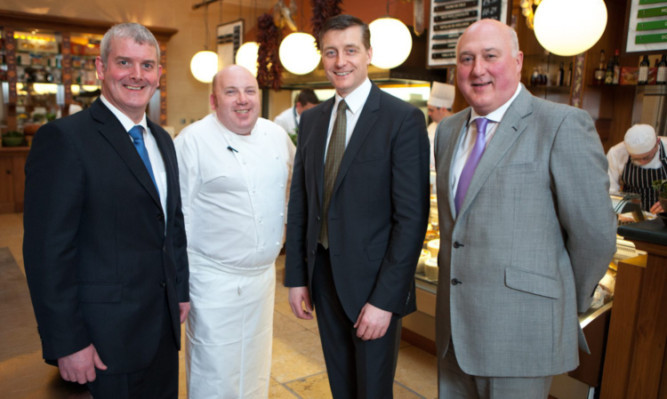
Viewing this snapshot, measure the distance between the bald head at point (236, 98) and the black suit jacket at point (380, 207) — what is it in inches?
23.8

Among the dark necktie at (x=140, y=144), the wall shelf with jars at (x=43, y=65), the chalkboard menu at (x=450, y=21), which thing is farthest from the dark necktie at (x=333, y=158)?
the wall shelf with jars at (x=43, y=65)

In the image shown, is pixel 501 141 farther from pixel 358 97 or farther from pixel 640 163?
pixel 640 163

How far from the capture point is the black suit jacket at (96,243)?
147 centimetres

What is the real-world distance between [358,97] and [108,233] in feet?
3.13

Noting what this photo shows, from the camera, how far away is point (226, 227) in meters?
2.25

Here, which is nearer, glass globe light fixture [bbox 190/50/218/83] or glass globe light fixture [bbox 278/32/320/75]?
glass globe light fixture [bbox 278/32/320/75]

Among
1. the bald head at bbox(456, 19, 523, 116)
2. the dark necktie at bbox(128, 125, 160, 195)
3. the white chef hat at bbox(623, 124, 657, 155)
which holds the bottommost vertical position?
the white chef hat at bbox(623, 124, 657, 155)

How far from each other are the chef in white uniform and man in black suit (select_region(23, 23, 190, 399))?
0.44m

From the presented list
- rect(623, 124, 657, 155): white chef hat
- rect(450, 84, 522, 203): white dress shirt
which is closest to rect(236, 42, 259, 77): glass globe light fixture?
rect(623, 124, 657, 155): white chef hat

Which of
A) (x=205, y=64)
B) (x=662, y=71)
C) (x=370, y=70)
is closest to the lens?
(x=662, y=71)

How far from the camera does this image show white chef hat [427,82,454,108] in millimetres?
5223

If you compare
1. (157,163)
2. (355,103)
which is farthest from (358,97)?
(157,163)

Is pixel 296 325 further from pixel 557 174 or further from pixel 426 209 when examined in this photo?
pixel 557 174

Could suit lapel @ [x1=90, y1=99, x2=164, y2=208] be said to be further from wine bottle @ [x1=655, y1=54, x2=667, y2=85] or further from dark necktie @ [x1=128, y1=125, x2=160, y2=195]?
wine bottle @ [x1=655, y1=54, x2=667, y2=85]
